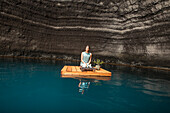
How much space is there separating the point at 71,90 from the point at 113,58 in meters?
15.2

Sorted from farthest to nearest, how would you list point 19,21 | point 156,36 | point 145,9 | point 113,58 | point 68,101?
point 113,58, point 19,21, point 145,9, point 156,36, point 68,101

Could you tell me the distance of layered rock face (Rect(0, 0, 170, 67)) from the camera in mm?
14516

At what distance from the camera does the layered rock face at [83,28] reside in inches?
571

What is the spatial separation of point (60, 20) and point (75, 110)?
18323 millimetres

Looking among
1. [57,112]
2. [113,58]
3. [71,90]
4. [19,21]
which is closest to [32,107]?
[57,112]

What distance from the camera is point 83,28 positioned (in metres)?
18.4

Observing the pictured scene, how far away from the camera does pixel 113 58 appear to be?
1767cm

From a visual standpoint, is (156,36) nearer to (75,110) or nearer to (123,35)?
(123,35)

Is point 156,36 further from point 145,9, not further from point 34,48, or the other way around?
point 34,48

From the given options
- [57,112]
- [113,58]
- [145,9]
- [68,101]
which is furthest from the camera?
[113,58]

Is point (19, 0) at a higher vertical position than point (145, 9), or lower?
higher

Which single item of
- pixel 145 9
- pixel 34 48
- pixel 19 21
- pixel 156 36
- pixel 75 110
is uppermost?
pixel 145 9

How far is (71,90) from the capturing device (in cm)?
331

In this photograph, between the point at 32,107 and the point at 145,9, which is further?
the point at 145,9
